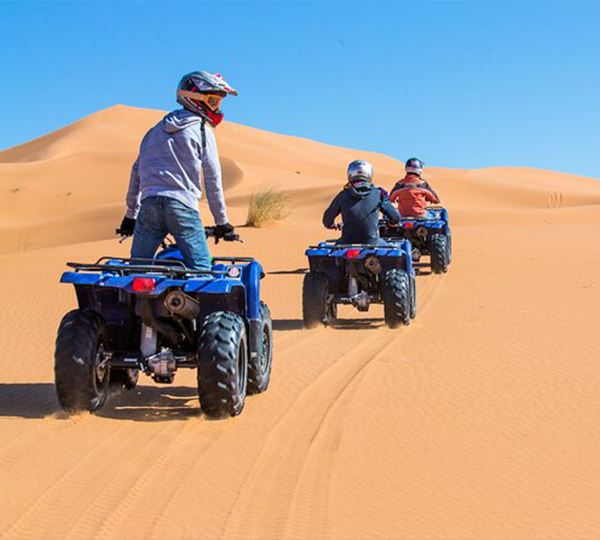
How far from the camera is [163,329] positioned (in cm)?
591

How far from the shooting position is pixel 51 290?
14.2 m

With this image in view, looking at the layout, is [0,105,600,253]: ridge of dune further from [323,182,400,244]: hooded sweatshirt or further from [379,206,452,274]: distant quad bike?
[323,182,400,244]: hooded sweatshirt

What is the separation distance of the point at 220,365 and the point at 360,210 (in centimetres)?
502

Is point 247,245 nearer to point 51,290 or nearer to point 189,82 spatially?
point 51,290

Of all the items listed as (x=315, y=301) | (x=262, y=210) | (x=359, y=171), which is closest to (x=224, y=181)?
(x=262, y=210)

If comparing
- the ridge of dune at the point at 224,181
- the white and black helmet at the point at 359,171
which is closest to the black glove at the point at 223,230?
the white and black helmet at the point at 359,171

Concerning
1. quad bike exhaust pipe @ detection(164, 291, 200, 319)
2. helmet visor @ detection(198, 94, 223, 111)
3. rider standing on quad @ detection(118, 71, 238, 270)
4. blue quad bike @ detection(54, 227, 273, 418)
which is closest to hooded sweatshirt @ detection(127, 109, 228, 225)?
rider standing on quad @ detection(118, 71, 238, 270)

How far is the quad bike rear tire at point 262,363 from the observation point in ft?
20.8

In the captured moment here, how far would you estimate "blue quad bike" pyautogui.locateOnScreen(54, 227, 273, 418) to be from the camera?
5.55 metres

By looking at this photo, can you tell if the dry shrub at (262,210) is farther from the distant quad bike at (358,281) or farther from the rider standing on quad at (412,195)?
the distant quad bike at (358,281)

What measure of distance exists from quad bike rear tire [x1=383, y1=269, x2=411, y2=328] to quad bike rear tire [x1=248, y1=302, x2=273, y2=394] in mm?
3252

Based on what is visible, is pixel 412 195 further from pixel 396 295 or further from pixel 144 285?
pixel 144 285

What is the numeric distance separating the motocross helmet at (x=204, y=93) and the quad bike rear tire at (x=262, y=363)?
4.53 feet

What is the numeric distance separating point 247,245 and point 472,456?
14812 millimetres
